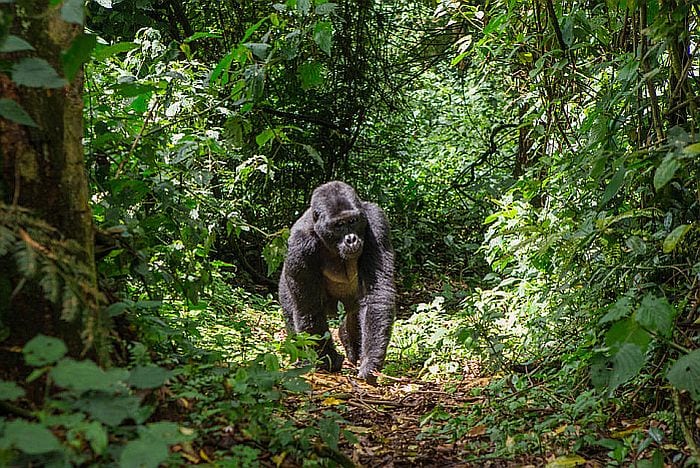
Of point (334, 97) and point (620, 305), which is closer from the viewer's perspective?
point (620, 305)

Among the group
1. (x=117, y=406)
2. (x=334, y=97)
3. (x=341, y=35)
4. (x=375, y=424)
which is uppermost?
(x=341, y=35)

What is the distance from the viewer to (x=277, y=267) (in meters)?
3.84

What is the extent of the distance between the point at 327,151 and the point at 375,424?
216 inches

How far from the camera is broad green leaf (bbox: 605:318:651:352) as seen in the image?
Result: 216cm

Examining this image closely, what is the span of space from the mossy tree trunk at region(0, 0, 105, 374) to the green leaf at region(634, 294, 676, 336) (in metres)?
1.50

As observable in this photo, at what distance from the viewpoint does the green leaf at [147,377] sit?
1.66 meters

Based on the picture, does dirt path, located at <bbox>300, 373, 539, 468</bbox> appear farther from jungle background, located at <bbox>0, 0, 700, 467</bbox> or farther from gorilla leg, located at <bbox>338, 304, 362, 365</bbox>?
gorilla leg, located at <bbox>338, 304, 362, 365</bbox>

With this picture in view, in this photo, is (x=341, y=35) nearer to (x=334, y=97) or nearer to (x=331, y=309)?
(x=334, y=97)

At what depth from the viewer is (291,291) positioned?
5.22m

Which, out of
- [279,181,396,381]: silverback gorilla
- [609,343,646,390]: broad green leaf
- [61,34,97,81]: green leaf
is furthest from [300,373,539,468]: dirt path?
[61,34,97,81]: green leaf

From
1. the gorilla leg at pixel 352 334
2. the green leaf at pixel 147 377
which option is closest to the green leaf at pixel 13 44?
the green leaf at pixel 147 377

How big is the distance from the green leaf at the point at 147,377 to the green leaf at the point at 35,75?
66cm

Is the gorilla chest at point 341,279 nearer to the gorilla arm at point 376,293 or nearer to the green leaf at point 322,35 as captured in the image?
the gorilla arm at point 376,293

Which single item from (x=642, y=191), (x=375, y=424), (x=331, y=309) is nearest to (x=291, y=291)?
(x=331, y=309)
